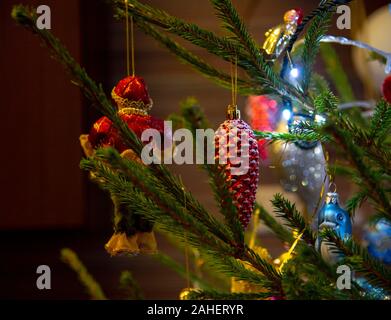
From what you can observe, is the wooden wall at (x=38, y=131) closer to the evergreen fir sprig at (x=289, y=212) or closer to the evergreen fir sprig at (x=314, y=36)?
the evergreen fir sprig at (x=314, y=36)

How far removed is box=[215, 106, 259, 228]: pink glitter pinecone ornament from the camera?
0.68 meters

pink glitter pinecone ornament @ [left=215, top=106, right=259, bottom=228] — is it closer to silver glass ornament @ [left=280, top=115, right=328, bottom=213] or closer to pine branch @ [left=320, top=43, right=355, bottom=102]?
silver glass ornament @ [left=280, top=115, right=328, bottom=213]

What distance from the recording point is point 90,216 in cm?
192

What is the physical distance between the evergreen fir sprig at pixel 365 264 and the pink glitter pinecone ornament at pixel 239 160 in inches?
4.6

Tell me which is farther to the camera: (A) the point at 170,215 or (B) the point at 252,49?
(B) the point at 252,49

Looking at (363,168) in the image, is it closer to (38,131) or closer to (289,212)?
(289,212)

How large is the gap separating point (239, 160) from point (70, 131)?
123 centimetres

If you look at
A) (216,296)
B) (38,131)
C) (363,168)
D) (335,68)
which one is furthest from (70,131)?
(363,168)

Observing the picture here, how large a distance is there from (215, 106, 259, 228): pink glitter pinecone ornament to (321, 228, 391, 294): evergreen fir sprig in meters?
0.12

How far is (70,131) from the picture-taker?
1.84 m

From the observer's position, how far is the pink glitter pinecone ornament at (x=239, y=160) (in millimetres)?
682

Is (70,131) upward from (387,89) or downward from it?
upward
